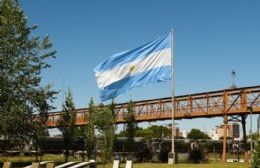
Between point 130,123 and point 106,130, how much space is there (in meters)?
5.89

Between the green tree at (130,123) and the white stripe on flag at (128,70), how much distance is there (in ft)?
50.2

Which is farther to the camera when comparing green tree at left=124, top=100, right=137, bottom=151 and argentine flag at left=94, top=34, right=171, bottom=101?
green tree at left=124, top=100, right=137, bottom=151

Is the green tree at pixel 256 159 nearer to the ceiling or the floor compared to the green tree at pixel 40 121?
nearer to the floor

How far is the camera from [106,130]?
40.6 metres

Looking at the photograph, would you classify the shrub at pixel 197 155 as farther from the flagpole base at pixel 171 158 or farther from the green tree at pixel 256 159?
the green tree at pixel 256 159

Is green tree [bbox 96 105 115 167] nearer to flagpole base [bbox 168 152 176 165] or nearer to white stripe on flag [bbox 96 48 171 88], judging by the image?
flagpole base [bbox 168 152 176 165]

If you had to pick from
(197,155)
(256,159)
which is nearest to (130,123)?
(197,155)

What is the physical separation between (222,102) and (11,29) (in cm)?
1693

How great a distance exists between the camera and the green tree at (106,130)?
38.4 metres

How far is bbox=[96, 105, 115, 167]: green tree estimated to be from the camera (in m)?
38.4

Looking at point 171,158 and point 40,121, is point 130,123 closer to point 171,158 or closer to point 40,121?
point 40,121

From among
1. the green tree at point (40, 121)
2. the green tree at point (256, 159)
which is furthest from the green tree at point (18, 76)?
the green tree at point (256, 159)

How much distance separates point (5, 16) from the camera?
35.8m

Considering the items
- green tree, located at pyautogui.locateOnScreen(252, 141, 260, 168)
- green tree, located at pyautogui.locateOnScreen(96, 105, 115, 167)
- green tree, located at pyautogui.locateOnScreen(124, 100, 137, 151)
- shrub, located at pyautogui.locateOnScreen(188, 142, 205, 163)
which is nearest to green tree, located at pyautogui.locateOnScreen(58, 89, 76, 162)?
green tree, located at pyautogui.locateOnScreen(96, 105, 115, 167)
